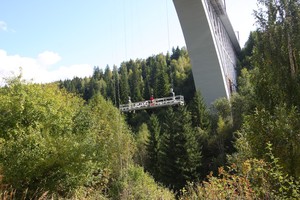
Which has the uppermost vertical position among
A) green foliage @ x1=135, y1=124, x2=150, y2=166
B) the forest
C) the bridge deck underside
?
the bridge deck underside

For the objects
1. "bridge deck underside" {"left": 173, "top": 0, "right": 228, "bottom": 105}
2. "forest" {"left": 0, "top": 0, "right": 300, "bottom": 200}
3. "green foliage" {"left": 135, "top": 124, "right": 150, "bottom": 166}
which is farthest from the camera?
"green foliage" {"left": 135, "top": 124, "right": 150, "bottom": 166}

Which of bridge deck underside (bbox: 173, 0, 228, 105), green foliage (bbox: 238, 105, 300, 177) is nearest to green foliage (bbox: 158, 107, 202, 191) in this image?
bridge deck underside (bbox: 173, 0, 228, 105)

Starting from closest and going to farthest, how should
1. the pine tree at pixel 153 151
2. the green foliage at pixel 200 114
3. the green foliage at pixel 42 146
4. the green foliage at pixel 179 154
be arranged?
the green foliage at pixel 42 146 → the green foliage at pixel 179 154 → the pine tree at pixel 153 151 → the green foliage at pixel 200 114

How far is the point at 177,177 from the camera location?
22.0m

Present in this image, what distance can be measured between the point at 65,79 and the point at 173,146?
7111 cm

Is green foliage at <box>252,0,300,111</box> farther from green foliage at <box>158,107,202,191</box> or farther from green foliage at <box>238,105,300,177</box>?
green foliage at <box>158,107,202,191</box>

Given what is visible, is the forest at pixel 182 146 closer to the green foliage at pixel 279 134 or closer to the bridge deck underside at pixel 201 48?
the green foliage at pixel 279 134

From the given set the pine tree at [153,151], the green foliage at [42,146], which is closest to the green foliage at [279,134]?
the green foliage at [42,146]

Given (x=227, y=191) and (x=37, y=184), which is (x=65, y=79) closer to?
(x=37, y=184)

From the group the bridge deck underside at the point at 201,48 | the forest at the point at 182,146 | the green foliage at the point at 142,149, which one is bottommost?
the green foliage at the point at 142,149

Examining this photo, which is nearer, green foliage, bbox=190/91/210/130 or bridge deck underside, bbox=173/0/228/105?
bridge deck underside, bbox=173/0/228/105

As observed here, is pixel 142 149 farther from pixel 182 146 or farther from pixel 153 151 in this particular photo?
pixel 182 146

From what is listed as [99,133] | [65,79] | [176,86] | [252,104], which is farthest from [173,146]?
[65,79]

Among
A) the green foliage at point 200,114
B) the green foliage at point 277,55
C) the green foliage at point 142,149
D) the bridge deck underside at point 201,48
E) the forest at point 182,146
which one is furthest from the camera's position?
the green foliage at point 142,149
